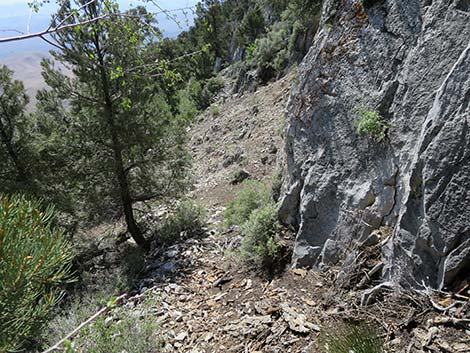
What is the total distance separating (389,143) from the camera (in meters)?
4.14

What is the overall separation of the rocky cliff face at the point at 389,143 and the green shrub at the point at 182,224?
3.57 meters

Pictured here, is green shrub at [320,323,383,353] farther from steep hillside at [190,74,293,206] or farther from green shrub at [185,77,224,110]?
green shrub at [185,77,224,110]

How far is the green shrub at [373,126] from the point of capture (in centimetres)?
420

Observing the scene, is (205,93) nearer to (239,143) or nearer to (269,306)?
(239,143)

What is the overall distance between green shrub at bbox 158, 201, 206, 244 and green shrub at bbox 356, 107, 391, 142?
17.5 ft

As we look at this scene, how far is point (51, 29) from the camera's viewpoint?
2053 mm

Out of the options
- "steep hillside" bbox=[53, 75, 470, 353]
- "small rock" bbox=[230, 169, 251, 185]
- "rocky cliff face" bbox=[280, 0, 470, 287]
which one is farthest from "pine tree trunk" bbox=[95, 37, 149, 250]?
"rocky cliff face" bbox=[280, 0, 470, 287]

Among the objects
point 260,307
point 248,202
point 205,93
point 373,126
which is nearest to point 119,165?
point 248,202

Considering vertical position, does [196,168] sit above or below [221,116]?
below

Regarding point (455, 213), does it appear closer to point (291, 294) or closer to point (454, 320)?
point (454, 320)

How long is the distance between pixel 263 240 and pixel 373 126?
254 centimetres

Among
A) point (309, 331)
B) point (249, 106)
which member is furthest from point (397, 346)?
point (249, 106)

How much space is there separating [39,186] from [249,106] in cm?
1131

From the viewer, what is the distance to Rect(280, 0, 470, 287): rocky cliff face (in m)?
3.13
